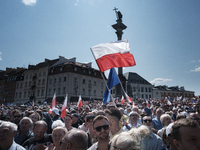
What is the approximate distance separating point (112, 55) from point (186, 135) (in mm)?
5939

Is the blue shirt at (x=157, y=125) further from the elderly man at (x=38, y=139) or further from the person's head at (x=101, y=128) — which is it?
the elderly man at (x=38, y=139)

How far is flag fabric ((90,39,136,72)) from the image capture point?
7.16 metres

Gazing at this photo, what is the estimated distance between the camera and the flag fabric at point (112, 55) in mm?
7164

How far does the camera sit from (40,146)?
335cm

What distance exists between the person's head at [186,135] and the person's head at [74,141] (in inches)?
47.9

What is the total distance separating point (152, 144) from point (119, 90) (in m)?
27.2

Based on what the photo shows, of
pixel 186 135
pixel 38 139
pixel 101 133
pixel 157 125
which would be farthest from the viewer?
pixel 157 125

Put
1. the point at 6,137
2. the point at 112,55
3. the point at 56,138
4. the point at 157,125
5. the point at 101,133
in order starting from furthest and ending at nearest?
the point at 112,55, the point at 157,125, the point at 56,138, the point at 6,137, the point at 101,133

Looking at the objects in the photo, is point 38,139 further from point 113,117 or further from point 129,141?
point 129,141

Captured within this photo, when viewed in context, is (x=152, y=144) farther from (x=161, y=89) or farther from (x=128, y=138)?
(x=161, y=89)

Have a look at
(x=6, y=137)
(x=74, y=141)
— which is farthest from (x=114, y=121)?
(x=6, y=137)

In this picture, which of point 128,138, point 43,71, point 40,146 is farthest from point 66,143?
point 43,71

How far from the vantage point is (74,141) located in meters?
1.99

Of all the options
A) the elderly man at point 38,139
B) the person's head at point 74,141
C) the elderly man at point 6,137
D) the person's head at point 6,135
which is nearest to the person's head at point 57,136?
the elderly man at point 38,139
